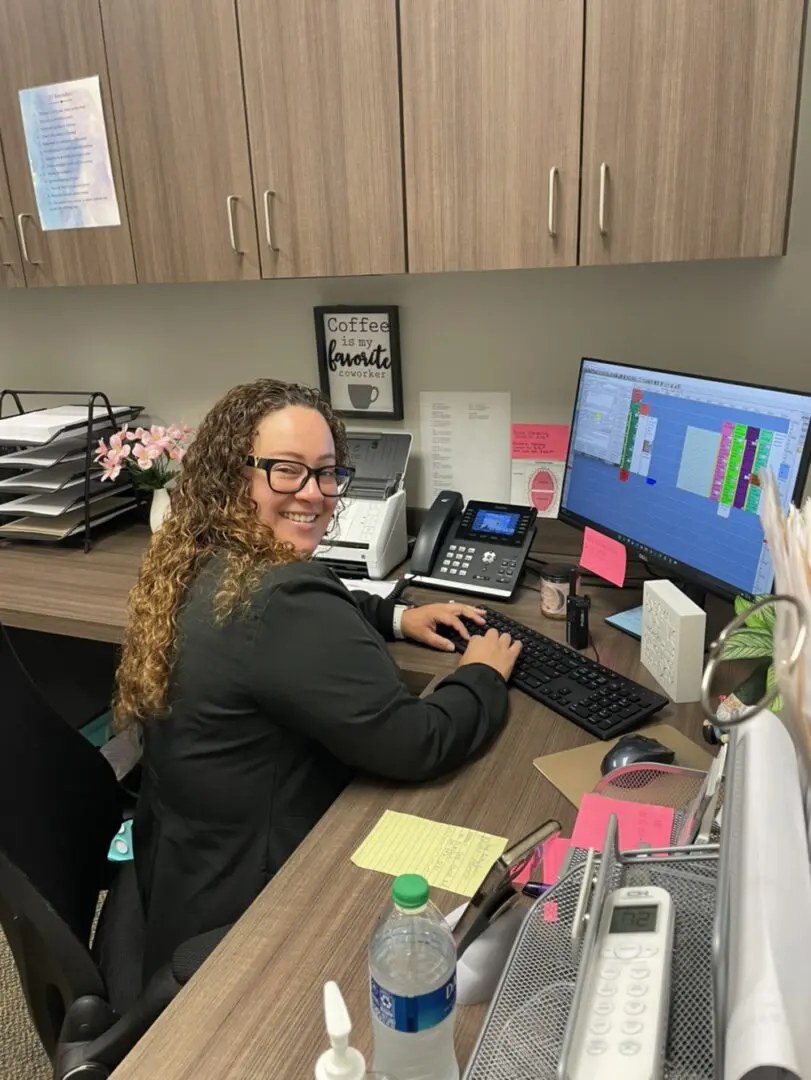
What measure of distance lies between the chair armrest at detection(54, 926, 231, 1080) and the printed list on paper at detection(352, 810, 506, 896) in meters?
0.22

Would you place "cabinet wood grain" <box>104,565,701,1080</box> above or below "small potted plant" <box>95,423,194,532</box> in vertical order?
below

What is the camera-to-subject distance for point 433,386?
2070mm

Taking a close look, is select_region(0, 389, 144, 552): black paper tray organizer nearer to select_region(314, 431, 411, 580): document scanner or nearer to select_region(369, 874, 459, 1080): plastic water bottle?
select_region(314, 431, 411, 580): document scanner

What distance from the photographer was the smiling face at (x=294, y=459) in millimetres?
1269

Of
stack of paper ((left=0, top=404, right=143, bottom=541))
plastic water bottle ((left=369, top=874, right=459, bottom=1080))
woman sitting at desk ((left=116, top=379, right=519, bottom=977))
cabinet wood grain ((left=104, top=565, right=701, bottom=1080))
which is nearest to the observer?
plastic water bottle ((left=369, top=874, right=459, bottom=1080))

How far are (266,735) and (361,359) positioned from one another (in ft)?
3.93

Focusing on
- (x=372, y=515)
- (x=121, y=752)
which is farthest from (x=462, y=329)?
(x=121, y=752)

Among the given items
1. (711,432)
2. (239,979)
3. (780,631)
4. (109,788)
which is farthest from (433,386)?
(780,631)

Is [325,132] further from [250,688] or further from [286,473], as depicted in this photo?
[250,688]

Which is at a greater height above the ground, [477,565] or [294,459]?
[294,459]

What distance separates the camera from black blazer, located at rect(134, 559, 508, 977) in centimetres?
110

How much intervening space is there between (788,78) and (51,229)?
1.60 metres

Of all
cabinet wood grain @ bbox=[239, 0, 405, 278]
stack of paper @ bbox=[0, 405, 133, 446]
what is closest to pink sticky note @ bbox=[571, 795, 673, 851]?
cabinet wood grain @ bbox=[239, 0, 405, 278]

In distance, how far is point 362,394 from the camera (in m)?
2.13
